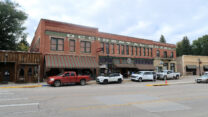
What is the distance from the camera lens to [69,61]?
874 inches

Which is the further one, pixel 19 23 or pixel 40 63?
pixel 19 23

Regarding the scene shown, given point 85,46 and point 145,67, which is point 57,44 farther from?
point 145,67

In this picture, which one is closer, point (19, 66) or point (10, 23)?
point (19, 66)

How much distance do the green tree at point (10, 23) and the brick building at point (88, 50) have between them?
5585 millimetres

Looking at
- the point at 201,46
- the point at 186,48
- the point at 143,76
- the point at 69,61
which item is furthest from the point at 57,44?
the point at 201,46

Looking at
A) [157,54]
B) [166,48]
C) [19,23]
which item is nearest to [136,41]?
[157,54]

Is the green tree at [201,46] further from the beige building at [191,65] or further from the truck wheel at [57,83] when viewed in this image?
the truck wheel at [57,83]

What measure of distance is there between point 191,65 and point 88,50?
100ft

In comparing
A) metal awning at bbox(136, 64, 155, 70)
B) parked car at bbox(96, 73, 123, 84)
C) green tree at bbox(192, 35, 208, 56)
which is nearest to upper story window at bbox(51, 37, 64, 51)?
parked car at bbox(96, 73, 123, 84)

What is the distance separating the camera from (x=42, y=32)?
70.9 feet

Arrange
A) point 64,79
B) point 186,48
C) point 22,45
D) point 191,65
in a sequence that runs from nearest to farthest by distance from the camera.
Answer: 1. point 64,79
2. point 191,65
3. point 22,45
4. point 186,48

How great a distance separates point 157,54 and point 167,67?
177 inches

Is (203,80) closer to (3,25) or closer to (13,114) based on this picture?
(13,114)

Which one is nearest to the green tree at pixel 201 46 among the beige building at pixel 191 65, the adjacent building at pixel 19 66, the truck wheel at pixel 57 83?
the beige building at pixel 191 65
